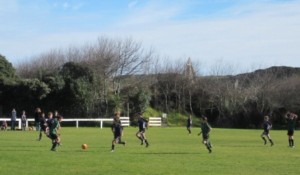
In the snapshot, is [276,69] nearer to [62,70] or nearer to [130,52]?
[130,52]

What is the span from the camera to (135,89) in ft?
223

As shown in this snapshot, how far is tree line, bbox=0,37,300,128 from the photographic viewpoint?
59.9 m

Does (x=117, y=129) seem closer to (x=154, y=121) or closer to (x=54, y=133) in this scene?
(x=54, y=133)

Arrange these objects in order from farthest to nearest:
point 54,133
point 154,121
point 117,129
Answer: point 154,121
point 117,129
point 54,133

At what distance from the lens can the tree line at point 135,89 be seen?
59938 millimetres

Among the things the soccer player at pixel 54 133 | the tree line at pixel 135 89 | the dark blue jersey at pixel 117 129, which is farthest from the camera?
the tree line at pixel 135 89

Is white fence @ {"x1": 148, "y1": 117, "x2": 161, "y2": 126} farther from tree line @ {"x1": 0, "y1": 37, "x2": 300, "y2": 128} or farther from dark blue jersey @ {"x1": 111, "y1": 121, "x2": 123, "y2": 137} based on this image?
dark blue jersey @ {"x1": 111, "y1": 121, "x2": 123, "y2": 137}

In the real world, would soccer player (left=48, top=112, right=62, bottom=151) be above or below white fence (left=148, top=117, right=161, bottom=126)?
below

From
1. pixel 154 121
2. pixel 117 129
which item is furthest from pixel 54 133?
pixel 154 121

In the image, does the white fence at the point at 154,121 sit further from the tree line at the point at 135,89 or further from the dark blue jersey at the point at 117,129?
the dark blue jersey at the point at 117,129

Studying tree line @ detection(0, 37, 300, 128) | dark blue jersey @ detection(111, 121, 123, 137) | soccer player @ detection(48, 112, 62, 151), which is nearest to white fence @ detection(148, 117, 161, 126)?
tree line @ detection(0, 37, 300, 128)

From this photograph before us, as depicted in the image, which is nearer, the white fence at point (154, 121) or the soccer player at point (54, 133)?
the soccer player at point (54, 133)

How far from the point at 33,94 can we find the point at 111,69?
13.5 meters

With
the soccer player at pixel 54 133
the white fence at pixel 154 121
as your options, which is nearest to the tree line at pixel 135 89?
the white fence at pixel 154 121
